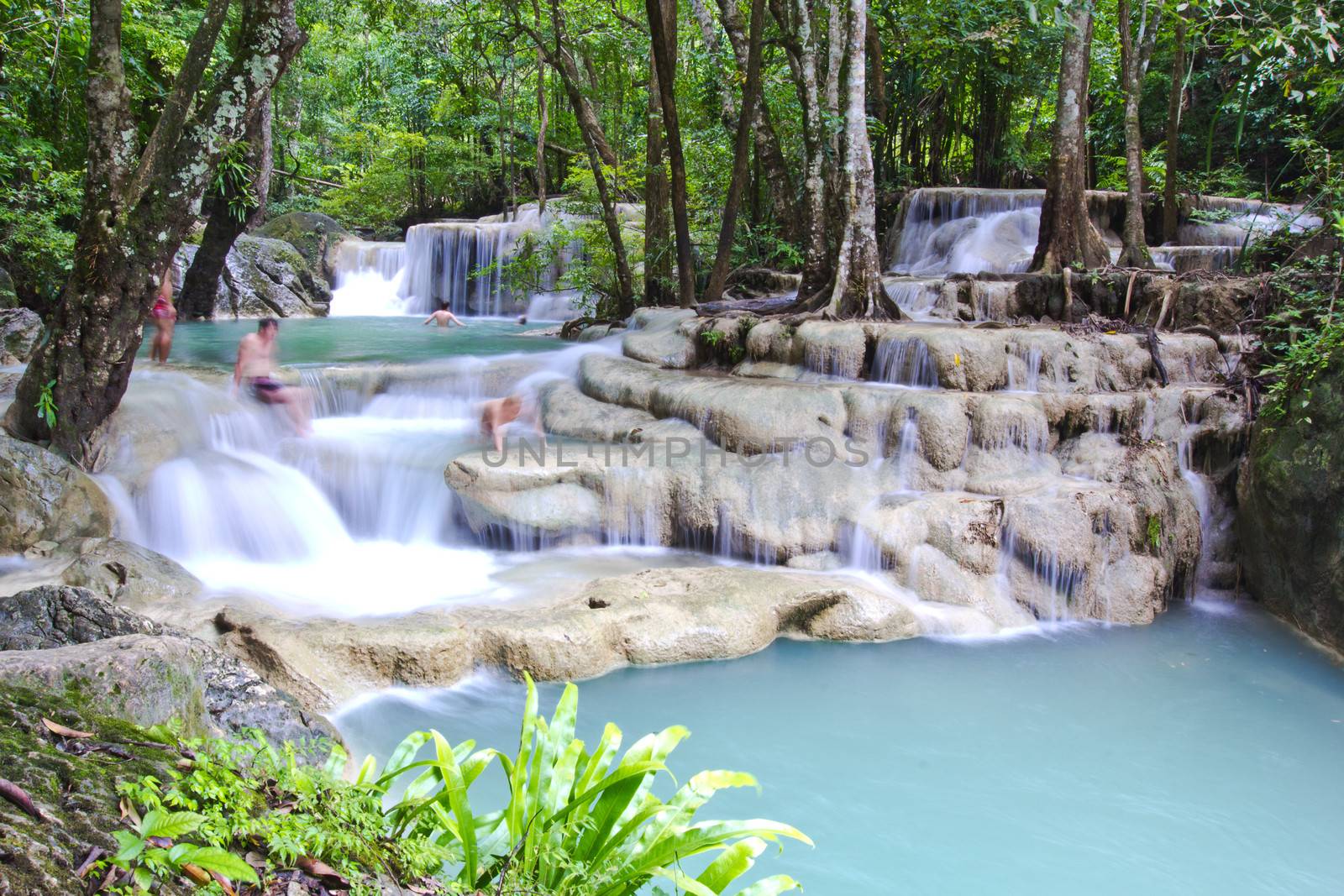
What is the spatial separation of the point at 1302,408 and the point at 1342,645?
169 centimetres

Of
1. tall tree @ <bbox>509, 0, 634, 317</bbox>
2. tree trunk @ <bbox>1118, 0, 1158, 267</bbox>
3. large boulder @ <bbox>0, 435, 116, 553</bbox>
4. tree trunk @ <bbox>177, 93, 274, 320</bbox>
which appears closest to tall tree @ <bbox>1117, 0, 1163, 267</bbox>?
tree trunk @ <bbox>1118, 0, 1158, 267</bbox>

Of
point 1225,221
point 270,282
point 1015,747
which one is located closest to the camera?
point 1015,747

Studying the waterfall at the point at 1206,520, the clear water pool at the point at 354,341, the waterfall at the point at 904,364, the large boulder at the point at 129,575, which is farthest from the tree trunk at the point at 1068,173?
the large boulder at the point at 129,575

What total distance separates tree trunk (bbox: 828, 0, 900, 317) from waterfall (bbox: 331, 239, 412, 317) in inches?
522

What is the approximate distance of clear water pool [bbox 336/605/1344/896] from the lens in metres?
3.80

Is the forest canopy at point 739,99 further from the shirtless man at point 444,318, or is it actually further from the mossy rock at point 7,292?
the shirtless man at point 444,318

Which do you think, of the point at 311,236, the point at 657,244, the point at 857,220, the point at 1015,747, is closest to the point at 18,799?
the point at 1015,747

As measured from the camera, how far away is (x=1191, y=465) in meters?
7.36

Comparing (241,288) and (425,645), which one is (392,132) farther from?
(425,645)

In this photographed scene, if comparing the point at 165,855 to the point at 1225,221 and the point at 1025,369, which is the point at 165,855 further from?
the point at 1225,221

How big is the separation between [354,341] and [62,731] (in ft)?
42.0

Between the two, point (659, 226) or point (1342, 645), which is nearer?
point (1342, 645)

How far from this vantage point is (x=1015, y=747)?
15.5 feet

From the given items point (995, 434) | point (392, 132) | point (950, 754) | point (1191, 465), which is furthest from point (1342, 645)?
point (392, 132)
